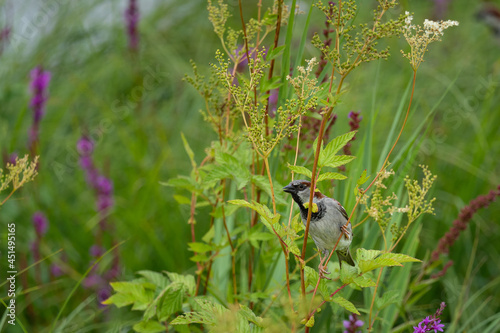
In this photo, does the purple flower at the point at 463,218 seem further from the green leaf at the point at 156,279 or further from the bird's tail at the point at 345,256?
the green leaf at the point at 156,279

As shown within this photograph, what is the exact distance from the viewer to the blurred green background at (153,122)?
299cm

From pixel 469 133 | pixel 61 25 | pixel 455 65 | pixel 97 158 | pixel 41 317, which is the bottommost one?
pixel 469 133

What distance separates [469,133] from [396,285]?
257 centimetres

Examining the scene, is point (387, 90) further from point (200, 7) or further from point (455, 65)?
point (200, 7)

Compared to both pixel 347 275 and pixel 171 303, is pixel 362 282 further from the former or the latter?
pixel 171 303

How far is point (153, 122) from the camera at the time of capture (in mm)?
4027

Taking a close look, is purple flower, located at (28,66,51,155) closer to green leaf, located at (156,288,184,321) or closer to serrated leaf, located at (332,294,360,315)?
green leaf, located at (156,288,184,321)

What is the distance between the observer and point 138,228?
2.96 metres

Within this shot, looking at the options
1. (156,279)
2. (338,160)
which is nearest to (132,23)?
(156,279)

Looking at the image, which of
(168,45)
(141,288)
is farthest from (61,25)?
(141,288)

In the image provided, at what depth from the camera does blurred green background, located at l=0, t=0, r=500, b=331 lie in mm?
2990

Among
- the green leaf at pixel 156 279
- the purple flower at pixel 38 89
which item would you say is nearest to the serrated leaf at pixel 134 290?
the green leaf at pixel 156 279

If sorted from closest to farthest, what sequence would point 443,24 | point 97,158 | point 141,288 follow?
point 443,24, point 141,288, point 97,158

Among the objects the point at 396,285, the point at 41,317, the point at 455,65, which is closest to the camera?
the point at 396,285
